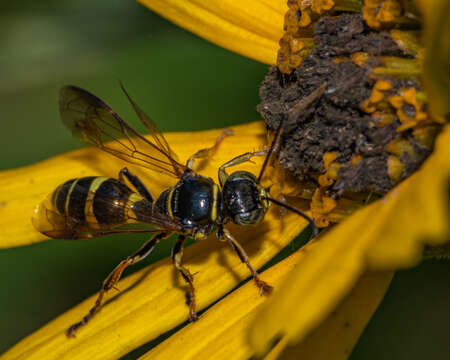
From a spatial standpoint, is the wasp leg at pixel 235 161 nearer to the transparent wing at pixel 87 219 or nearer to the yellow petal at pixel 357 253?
the transparent wing at pixel 87 219

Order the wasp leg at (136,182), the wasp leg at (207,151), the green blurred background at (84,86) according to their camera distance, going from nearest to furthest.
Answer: the wasp leg at (207,151) < the wasp leg at (136,182) < the green blurred background at (84,86)

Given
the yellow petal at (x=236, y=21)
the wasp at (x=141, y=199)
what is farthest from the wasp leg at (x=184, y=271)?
the yellow petal at (x=236, y=21)

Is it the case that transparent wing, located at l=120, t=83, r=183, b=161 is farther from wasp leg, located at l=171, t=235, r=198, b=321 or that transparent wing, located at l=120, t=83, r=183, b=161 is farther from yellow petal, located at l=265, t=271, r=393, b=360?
yellow petal, located at l=265, t=271, r=393, b=360

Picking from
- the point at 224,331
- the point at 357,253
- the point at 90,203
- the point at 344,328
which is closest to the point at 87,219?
the point at 90,203

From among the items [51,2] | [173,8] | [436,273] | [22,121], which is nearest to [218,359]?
[436,273]

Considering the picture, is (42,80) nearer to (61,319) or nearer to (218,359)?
(61,319)
